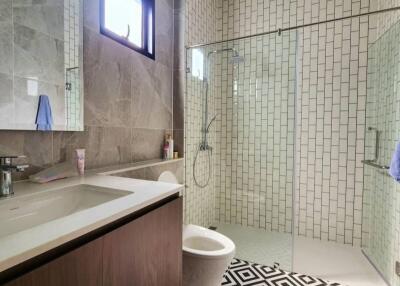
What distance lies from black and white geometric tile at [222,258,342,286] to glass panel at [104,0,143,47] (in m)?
1.98

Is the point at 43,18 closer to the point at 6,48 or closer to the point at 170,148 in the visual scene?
the point at 6,48

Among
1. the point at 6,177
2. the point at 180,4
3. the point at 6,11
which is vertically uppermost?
the point at 180,4

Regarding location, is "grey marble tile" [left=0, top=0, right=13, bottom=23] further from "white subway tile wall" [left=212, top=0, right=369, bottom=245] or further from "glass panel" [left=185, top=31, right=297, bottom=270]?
"white subway tile wall" [left=212, top=0, right=369, bottom=245]

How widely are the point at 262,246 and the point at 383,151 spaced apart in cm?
134

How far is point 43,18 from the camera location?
1130 mm

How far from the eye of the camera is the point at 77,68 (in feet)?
4.30

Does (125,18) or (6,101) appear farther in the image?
(125,18)

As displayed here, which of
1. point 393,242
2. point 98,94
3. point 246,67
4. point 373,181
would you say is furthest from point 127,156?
point 373,181

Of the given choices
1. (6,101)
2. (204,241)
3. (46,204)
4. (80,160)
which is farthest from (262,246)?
(6,101)

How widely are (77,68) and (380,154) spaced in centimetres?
236

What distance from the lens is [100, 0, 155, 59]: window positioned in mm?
1559

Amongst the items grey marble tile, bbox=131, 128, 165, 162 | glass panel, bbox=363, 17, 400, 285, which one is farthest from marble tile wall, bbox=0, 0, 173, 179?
glass panel, bbox=363, 17, 400, 285

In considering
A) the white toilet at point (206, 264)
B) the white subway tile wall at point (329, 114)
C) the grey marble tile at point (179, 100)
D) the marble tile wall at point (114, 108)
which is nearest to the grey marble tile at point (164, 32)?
the marble tile wall at point (114, 108)

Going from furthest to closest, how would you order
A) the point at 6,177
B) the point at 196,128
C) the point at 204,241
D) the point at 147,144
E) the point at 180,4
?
the point at 196,128 < the point at 180,4 < the point at 147,144 < the point at 204,241 < the point at 6,177
